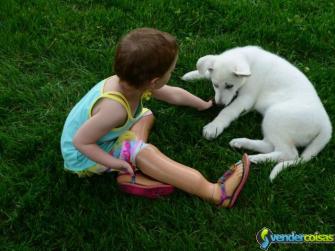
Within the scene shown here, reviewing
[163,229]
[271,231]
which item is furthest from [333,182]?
[163,229]

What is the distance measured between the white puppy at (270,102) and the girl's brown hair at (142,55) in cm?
105

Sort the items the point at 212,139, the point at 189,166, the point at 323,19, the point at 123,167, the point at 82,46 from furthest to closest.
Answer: the point at 323,19 < the point at 82,46 < the point at 212,139 < the point at 189,166 < the point at 123,167

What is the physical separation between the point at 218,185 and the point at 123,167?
2.21ft

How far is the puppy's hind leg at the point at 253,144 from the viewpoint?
364 centimetres

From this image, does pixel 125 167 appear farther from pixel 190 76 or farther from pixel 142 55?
pixel 190 76

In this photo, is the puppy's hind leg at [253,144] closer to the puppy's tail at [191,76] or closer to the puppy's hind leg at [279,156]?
the puppy's hind leg at [279,156]

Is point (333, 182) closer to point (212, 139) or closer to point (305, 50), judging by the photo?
point (212, 139)

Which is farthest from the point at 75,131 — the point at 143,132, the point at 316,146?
the point at 316,146

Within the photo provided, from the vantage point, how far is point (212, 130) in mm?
3732

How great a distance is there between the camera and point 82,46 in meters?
4.56

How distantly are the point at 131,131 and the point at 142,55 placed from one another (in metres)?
0.79

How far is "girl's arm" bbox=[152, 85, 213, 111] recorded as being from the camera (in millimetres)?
3799

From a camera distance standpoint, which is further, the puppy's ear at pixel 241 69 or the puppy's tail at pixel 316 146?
the puppy's ear at pixel 241 69

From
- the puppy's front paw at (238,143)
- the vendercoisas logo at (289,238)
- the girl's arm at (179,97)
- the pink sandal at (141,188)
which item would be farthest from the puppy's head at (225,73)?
the vendercoisas logo at (289,238)
